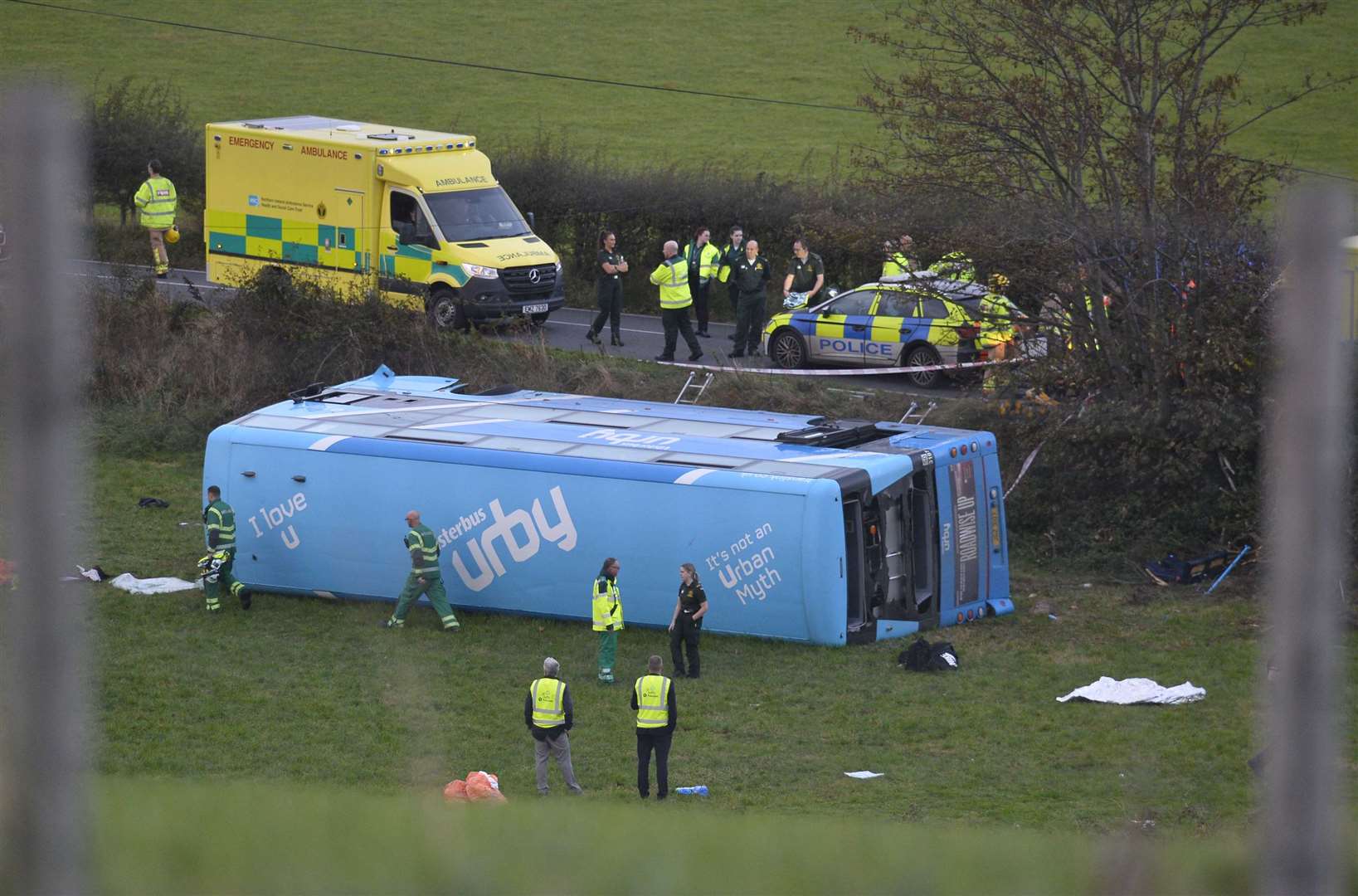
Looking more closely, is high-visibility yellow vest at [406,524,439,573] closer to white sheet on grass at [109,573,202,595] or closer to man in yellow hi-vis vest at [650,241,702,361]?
white sheet on grass at [109,573,202,595]

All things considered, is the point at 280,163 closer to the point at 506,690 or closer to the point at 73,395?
the point at 506,690

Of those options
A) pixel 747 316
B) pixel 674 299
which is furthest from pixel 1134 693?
pixel 747 316

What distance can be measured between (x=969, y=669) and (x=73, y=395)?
1461 cm

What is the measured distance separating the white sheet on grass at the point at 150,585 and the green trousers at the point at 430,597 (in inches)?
122

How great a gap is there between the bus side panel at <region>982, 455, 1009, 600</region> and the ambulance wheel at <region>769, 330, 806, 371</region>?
9.03 m

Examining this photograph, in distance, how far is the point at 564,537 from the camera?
59.1 feet

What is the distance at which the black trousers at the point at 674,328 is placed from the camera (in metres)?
27.8

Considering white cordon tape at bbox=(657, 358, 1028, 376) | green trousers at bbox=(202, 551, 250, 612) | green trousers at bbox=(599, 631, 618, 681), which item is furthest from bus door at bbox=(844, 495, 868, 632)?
white cordon tape at bbox=(657, 358, 1028, 376)

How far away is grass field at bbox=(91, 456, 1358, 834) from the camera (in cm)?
1334

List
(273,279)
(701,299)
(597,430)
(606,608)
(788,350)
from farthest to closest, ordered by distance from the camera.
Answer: (701,299)
(273,279)
(788,350)
(597,430)
(606,608)

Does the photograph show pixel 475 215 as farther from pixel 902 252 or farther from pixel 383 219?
pixel 902 252

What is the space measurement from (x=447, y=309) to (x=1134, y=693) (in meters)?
16.9

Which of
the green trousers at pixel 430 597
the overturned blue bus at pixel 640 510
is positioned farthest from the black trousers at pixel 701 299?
the green trousers at pixel 430 597

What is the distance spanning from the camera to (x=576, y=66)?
205ft
